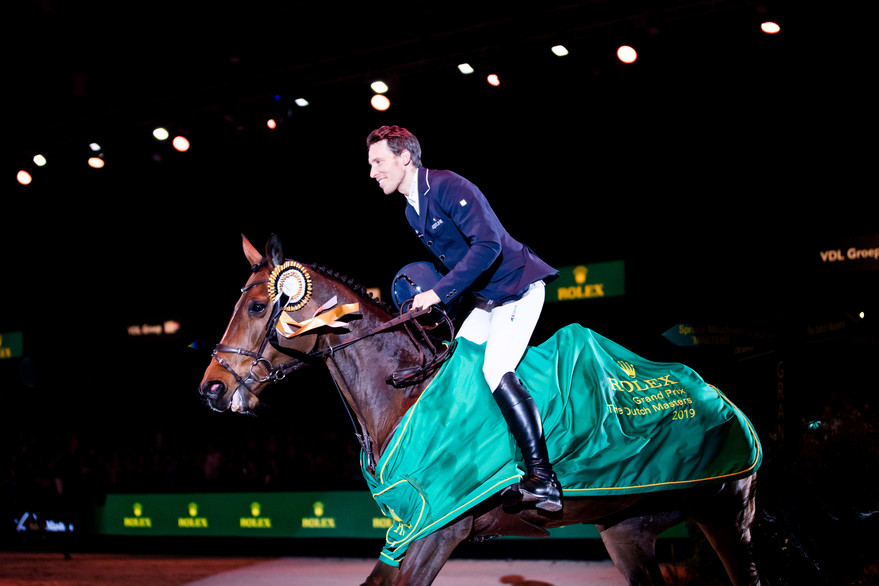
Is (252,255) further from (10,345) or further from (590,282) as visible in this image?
(10,345)

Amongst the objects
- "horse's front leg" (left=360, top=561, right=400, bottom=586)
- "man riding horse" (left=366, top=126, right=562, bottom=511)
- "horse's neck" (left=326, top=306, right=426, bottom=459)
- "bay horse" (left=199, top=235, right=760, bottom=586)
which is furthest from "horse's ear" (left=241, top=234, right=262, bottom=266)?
"horse's front leg" (left=360, top=561, right=400, bottom=586)

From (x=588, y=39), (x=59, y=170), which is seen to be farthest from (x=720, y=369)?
(x=59, y=170)

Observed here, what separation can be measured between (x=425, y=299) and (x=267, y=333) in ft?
2.43

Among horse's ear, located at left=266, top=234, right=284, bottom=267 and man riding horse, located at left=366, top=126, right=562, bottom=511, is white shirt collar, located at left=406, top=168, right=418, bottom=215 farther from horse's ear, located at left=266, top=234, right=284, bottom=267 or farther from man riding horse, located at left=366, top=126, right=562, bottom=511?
horse's ear, located at left=266, top=234, right=284, bottom=267

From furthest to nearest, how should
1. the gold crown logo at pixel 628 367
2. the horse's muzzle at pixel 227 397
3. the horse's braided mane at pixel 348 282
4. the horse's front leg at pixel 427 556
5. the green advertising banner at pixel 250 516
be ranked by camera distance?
1. the green advertising banner at pixel 250 516
2. the gold crown logo at pixel 628 367
3. the horse's braided mane at pixel 348 282
4. the horse's muzzle at pixel 227 397
5. the horse's front leg at pixel 427 556

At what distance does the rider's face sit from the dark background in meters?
3.60

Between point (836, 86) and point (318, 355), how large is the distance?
647cm

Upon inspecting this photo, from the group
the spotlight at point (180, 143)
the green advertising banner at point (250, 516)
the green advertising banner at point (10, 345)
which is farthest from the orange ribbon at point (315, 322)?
the green advertising banner at point (10, 345)

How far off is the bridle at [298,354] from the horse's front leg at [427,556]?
659 millimetres

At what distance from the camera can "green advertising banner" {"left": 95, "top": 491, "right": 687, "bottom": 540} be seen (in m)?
8.73

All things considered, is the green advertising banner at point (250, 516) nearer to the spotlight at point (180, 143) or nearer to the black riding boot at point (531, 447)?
the spotlight at point (180, 143)

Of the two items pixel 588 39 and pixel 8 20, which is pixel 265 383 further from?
pixel 8 20

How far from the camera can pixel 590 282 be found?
930 cm

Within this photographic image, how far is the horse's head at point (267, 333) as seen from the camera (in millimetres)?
3303
